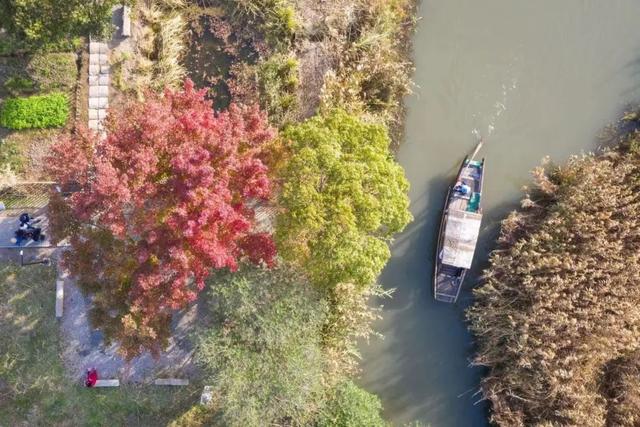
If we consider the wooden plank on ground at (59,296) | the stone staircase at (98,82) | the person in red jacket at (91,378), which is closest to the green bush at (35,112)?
the stone staircase at (98,82)

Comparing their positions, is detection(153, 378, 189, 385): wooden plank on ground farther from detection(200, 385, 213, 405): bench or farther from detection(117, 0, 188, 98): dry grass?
detection(117, 0, 188, 98): dry grass

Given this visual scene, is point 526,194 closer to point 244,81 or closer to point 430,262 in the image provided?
point 430,262

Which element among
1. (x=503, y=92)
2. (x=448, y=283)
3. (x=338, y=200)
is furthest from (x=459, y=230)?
(x=338, y=200)

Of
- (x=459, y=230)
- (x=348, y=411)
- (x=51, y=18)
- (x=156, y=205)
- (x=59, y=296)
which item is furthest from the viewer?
(x=459, y=230)

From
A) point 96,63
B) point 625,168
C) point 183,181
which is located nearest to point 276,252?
point 183,181

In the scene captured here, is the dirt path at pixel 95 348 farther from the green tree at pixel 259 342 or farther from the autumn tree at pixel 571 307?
the autumn tree at pixel 571 307

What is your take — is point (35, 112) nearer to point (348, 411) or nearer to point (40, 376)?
point (40, 376)
